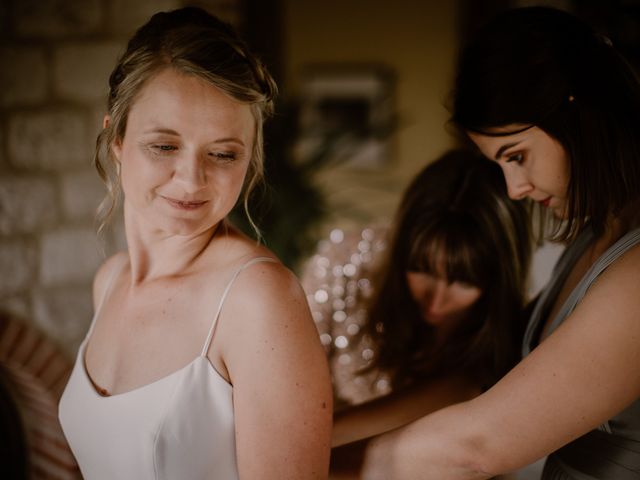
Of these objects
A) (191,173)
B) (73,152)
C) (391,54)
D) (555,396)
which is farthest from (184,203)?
(391,54)

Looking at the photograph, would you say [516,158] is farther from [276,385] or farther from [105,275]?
[105,275]

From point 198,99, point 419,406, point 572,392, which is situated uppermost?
point 198,99

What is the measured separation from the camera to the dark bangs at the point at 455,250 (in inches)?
61.0

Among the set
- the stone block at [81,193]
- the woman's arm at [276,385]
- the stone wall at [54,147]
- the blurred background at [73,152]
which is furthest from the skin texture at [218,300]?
the stone block at [81,193]

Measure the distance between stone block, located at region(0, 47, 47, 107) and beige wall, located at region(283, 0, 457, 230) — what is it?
2662 millimetres

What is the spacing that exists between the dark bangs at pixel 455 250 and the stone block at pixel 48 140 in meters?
1.47

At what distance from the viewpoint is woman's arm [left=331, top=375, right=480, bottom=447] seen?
4.73ft

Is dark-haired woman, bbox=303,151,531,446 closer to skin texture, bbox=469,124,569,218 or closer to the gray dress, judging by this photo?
the gray dress

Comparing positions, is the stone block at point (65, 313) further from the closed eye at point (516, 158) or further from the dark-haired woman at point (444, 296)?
the closed eye at point (516, 158)

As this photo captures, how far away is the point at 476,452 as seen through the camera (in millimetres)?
1087

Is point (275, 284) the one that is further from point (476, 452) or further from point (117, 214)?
point (117, 214)

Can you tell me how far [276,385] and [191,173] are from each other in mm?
353

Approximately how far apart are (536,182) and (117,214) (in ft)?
5.82

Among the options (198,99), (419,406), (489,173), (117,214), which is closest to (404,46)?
(117,214)
